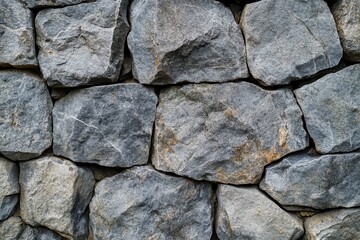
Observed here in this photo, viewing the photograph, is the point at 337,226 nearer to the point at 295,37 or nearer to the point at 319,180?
the point at 319,180

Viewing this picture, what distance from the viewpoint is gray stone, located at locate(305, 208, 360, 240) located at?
127 centimetres

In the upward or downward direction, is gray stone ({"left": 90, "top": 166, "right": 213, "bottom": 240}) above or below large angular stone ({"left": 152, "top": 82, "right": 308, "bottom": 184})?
below

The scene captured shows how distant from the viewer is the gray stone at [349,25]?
121cm

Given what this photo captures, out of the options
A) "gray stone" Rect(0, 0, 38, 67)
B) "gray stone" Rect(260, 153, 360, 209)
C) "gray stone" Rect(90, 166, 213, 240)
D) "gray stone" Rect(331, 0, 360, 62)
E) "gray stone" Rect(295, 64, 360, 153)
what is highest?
"gray stone" Rect(331, 0, 360, 62)

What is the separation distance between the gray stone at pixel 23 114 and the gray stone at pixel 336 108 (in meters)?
1.13

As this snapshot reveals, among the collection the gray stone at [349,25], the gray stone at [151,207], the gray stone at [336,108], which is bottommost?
the gray stone at [151,207]

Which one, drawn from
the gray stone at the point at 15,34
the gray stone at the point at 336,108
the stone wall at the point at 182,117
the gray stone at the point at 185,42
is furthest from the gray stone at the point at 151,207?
the gray stone at the point at 15,34

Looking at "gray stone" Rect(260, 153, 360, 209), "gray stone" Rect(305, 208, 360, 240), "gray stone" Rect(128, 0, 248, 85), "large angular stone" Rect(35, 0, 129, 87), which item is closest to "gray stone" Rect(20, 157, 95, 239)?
"large angular stone" Rect(35, 0, 129, 87)

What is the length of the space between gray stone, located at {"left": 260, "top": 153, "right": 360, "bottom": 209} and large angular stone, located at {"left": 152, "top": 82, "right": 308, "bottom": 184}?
0.07 meters

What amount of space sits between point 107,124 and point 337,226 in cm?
106

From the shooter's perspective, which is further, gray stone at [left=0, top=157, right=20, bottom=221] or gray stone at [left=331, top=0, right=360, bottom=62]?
gray stone at [left=0, top=157, right=20, bottom=221]

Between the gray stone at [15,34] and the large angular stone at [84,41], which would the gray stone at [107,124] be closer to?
the large angular stone at [84,41]

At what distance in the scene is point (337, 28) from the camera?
1248 millimetres

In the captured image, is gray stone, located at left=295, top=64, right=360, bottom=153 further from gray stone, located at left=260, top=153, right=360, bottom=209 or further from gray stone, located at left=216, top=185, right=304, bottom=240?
gray stone, located at left=216, top=185, right=304, bottom=240
